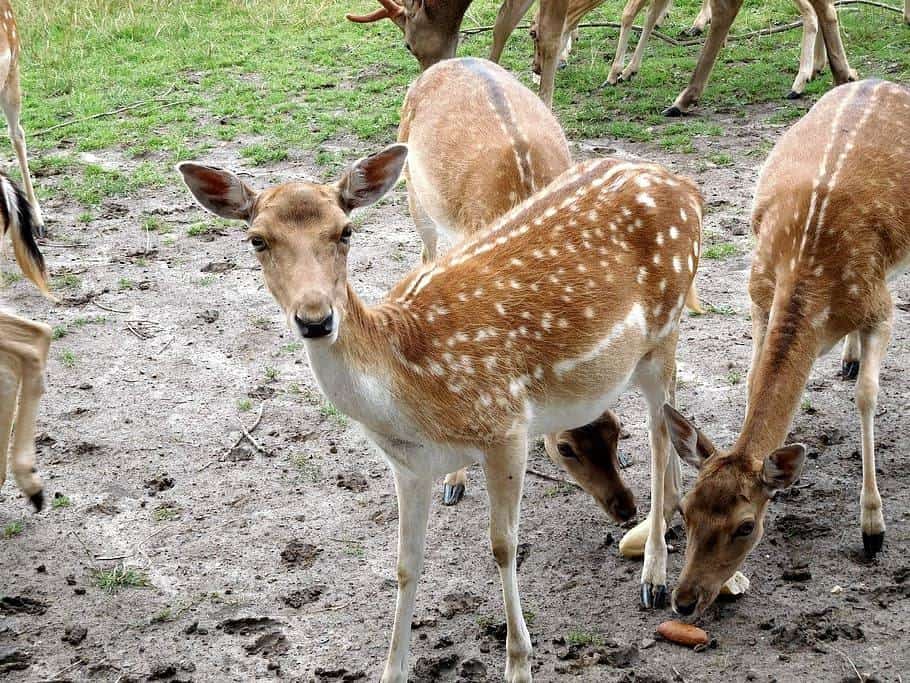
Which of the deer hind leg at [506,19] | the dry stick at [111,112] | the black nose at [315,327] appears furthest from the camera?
the dry stick at [111,112]


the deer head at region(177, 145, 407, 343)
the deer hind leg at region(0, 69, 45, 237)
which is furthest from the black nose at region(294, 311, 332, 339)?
the deer hind leg at region(0, 69, 45, 237)

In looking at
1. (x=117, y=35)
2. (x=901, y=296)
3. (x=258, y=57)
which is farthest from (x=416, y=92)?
(x=117, y=35)

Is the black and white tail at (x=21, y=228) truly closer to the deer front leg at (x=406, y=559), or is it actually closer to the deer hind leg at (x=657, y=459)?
the deer front leg at (x=406, y=559)

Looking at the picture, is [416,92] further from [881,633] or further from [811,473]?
[881,633]

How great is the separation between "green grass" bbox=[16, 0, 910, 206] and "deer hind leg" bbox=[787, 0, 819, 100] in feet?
0.39

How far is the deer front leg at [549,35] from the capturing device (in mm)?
8984

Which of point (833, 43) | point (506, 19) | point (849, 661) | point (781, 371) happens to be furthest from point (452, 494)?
point (833, 43)

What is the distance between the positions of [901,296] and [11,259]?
581cm

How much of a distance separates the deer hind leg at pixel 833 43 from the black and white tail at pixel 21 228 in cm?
678

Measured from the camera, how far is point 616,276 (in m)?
4.19

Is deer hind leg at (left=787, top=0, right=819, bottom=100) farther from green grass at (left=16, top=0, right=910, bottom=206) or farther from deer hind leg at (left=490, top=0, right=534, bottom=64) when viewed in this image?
deer hind leg at (left=490, top=0, right=534, bottom=64)

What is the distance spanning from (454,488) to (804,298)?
5.77ft

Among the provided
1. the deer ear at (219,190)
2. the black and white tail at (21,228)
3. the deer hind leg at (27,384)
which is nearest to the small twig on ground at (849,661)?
the deer ear at (219,190)

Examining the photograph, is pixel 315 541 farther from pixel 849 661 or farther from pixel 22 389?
pixel 849 661
